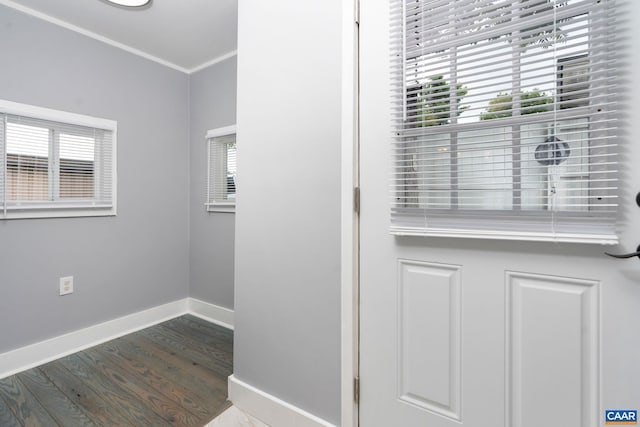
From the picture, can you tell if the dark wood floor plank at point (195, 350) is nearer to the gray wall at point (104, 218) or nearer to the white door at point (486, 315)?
the gray wall at point (104, 218)

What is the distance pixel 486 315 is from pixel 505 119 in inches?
26.9

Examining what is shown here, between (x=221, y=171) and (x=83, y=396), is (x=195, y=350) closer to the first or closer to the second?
(x=83, y=396)

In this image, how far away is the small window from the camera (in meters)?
2.84

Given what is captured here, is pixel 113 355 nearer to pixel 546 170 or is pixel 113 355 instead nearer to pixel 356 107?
pixel 356 107

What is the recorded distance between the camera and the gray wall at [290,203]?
4.50 ft

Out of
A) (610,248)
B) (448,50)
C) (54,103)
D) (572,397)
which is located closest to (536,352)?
(572,397)

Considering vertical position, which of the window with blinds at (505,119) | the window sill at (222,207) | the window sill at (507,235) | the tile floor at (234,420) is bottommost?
the tile floor at (234,420)

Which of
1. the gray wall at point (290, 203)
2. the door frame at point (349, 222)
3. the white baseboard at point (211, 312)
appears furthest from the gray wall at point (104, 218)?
the door frame at point (349, 222)

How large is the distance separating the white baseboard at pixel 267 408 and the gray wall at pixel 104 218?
158 cm

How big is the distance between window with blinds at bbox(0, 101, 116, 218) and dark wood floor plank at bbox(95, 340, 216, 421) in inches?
43.5

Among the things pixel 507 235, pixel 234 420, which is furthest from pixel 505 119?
pixel 234 420

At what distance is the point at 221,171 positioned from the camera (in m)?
2.91

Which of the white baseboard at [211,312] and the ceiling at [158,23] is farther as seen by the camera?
the white baseboard at [211,312]

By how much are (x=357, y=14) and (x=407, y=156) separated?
653mm
